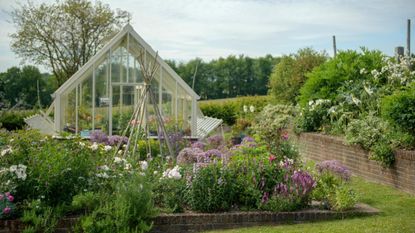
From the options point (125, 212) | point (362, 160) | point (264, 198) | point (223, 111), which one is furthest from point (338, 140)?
point (223, 111)

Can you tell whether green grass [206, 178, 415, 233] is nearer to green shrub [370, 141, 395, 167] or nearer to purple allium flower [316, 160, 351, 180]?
purple allium flower [316, 160, 351, 180]

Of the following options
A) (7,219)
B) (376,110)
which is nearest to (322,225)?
(7,219)

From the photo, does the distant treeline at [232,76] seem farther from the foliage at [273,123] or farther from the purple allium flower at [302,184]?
the purple allium flower at [302,184]

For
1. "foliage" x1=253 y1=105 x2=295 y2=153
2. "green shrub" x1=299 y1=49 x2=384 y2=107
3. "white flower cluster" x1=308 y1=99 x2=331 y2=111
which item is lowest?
"foliage" x1=253 y1=105 x2=295 y2=153

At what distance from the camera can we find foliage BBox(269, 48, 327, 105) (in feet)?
64.3

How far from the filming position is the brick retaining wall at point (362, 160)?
28.6 ft

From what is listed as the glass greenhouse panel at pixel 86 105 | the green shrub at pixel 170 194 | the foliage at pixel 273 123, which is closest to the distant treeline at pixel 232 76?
the foliage at pixel 273 123

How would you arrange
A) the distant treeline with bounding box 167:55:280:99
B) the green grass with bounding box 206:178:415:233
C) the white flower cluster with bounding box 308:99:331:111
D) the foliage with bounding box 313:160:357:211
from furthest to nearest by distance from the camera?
the distant treeline with bounding box 167:55:280:99 → the white flower cluster with bounding box 308:99:331:111 → the foliage with bounding box 313:160:357:211 → the green grass with bounding box 206:178:415:233

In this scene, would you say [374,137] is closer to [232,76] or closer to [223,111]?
[223,111]

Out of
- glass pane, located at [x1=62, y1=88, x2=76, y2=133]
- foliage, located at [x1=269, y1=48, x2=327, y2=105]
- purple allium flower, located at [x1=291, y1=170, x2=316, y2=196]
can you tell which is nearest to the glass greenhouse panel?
glass pane, located at [x1=62, y1=88, x2=76, y2=133]

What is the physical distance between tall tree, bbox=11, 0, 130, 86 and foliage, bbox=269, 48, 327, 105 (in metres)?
11.5

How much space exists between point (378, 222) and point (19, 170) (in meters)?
4.62

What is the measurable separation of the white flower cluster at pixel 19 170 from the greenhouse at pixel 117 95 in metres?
6.75

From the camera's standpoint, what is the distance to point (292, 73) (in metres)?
19.8
